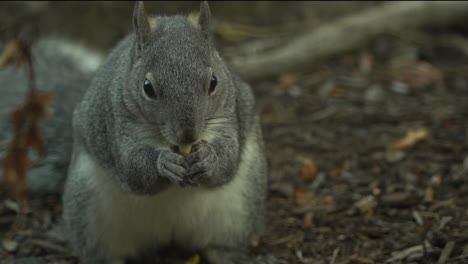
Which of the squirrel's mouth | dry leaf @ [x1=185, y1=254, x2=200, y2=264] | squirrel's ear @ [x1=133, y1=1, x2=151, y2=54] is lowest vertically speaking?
dry leaf @ [x1=185, y1=254, x2=200, y2=264]

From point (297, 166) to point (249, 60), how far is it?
5.41 ft

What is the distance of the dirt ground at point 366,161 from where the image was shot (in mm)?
4168

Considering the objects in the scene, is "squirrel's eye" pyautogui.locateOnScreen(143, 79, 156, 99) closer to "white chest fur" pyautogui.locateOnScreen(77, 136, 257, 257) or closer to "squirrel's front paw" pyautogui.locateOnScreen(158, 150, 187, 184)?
"squirrel's front paw" pyautogui.locateOnScreen(158, 150, 187, 184)

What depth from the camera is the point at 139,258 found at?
418cm

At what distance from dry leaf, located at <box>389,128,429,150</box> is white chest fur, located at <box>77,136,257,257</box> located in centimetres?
162

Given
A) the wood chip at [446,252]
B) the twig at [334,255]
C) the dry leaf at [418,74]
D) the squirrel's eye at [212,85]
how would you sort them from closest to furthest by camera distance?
the squirrel's eye at [212,85] < the wood chip at [446,252] < the twig at [334,255] < the dry leaf at [418,74]

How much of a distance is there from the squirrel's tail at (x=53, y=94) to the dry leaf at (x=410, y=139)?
2297mm

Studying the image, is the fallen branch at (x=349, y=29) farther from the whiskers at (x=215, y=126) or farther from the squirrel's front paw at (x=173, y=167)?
the squirrel's front paw at (x=173, y=167)

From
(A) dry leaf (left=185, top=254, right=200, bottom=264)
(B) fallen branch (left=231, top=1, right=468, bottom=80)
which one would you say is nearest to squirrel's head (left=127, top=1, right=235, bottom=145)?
(A) dry leaf (left=185, top=254, right=200, bottom=264)

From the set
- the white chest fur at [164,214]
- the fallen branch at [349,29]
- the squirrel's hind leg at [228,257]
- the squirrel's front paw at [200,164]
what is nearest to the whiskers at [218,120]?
the squirrel's front paw at [200,164]

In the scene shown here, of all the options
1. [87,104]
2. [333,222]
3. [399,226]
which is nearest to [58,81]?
[87,104]

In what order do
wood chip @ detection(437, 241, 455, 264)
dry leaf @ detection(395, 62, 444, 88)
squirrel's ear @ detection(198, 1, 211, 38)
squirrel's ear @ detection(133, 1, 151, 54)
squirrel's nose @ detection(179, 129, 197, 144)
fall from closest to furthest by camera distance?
squirrel's nose @ detection(179, 129, 197, 144) → squirrel's ear @ detection(133, 1, 151, 54) → squirrel's ear @ detection(198, 1, 211, 38) → wood chip @ detection(437, 241, 455, 264) → dry leaf @ detection(395, 62, 444, 88)

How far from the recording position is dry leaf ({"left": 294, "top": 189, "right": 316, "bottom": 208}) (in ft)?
15.5

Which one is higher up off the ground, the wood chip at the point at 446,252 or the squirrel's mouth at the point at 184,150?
the squirrel's mouth at the point at 184,150
